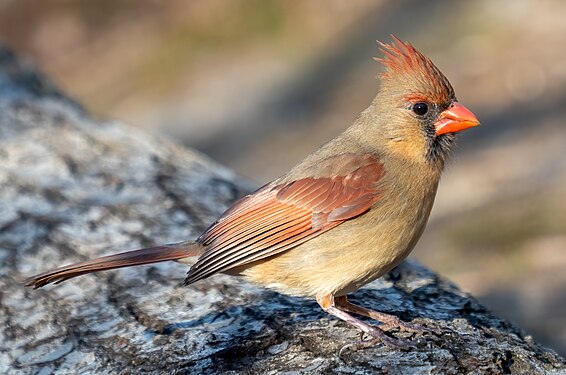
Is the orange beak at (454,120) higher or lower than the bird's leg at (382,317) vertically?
higher

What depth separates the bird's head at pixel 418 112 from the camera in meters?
3.86

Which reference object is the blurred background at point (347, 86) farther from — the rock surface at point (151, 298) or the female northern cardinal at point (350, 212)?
the rock surface at point (151, 298)

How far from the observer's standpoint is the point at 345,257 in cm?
358

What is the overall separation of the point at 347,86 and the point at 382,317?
8.24m

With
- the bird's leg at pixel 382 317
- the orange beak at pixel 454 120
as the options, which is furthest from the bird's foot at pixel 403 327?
the orange beak at pixel 454 120

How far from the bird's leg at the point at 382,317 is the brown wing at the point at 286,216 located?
0.99 ft

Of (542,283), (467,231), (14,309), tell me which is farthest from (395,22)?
(14,309)

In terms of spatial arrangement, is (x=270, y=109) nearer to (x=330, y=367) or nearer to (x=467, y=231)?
(x=467, y=231)

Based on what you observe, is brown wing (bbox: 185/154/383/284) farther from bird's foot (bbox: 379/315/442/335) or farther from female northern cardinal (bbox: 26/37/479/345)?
bird's foot (bbox: 379/315/442/335)

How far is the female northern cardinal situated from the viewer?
11.8 ft

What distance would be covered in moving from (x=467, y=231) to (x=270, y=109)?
213 inches

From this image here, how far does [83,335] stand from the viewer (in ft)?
12.0

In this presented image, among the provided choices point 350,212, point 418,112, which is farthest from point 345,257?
point 418,112

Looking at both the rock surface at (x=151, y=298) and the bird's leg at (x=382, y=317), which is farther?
the bird's leg at (x=382, y=317)
